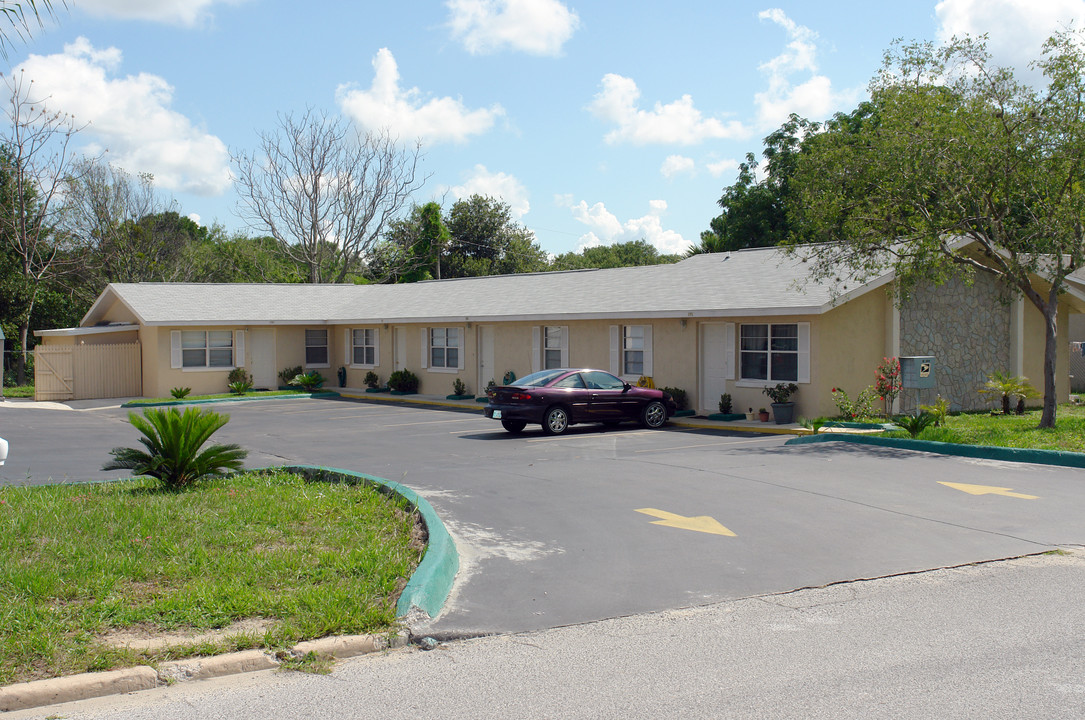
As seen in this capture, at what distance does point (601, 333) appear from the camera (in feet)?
81.3

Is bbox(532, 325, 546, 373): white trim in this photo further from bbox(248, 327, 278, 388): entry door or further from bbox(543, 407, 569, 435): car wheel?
bbox(248, 327, 278, 388): entry door

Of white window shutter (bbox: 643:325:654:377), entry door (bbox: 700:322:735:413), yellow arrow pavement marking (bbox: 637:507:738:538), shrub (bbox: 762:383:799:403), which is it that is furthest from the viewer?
white window shutter (bbox: 643:325:654:377)

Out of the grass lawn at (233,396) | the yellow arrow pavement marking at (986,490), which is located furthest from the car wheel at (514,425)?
the grass lawn at (233,396)

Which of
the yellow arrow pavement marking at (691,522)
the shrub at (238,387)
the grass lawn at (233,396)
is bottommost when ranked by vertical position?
the yellow arrow pavement marking at (691,522)

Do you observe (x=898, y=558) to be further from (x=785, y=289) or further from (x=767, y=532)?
(x=785, y=289)

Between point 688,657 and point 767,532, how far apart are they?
3.81 meters

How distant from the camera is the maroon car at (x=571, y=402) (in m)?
19.0

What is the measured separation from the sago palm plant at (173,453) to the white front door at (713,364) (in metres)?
13.7

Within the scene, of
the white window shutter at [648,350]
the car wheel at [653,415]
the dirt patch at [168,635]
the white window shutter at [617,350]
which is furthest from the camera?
the white window shutter at [617,350]

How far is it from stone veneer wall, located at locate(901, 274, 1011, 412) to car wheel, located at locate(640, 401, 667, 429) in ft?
18.2

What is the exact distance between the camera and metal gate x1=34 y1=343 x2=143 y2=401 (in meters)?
30.8

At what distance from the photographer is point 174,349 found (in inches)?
1222

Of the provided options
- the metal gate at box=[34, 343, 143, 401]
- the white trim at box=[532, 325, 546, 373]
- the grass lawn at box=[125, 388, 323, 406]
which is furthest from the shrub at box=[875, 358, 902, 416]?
the metal gate at box=[34, 343, 143, 401]

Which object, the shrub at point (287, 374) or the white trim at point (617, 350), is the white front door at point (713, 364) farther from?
the shrub at point (287, 374)
